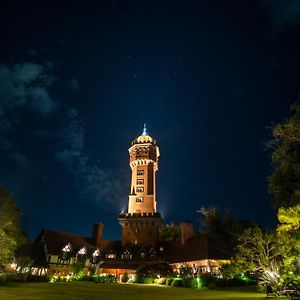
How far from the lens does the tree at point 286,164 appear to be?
73.3 feet

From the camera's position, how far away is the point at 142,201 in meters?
75.9

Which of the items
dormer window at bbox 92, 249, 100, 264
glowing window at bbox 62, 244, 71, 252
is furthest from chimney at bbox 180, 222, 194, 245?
glowing window at bbox 62, 244, 71, 252

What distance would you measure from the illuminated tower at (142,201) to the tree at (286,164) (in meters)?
47.7

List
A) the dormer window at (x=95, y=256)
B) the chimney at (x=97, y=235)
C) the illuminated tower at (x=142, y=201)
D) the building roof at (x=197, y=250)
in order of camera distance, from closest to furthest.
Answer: the building roof at (x=197, y=250), the dormer window at (x=95, y=256), the chimney at (x=97, y=235), the illuminated tower at (x=142, y=201)

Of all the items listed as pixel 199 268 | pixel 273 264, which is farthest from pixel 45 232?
pixel 273 264

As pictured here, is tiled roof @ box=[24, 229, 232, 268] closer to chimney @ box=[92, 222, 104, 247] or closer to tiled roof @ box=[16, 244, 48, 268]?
tiled roof @ box=[16, 244, 48, 268]

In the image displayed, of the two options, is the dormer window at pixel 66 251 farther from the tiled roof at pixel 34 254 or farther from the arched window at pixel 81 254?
the tiled roof at pixel 34 254

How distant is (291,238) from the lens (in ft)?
62.5

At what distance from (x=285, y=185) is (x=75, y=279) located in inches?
1622

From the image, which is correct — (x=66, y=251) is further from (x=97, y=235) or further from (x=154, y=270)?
(x=154, y=270)

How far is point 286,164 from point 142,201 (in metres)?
54.4

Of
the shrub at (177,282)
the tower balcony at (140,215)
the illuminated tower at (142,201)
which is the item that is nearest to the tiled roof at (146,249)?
the illuminated tower at (142,201)

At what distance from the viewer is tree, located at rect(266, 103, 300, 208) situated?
22344 mm

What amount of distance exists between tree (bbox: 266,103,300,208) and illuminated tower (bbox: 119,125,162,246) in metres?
47.7
